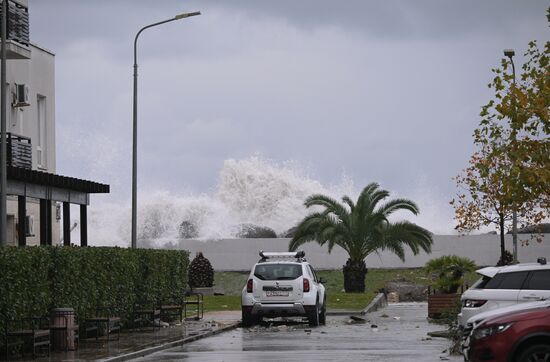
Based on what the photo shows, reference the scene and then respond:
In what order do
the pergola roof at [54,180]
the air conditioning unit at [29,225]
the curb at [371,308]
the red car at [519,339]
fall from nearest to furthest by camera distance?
the red car at [519,339] → the pergola roof at [54,180] → the air conditioning unit at [29,225] → the curb at [371,308]

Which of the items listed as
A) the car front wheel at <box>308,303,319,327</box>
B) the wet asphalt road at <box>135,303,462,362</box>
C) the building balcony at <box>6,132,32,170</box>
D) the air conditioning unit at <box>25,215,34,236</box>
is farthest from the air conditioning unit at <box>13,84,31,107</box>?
the car front wheel at <box>308,303,319,327</box>

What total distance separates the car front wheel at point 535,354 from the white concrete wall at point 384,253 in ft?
186

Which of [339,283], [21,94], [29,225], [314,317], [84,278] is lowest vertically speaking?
[314,317]

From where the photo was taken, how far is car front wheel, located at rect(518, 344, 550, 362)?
1622 cm

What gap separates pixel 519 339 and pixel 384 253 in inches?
2282

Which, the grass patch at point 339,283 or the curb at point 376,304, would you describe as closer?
the curb at point 376,304

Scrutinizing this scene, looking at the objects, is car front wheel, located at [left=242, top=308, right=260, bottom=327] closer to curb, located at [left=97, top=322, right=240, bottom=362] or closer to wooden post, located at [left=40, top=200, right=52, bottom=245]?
curb, located at [left=97, top=322, right=240, bottom=362]

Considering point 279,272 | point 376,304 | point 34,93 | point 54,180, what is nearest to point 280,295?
point 279,272

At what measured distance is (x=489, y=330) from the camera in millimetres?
16562

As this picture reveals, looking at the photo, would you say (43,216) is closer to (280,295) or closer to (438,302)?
(280,295)

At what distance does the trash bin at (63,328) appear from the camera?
2455 cm

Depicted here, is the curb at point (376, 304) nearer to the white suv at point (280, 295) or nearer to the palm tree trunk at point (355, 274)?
the white suv at point (280, 295)

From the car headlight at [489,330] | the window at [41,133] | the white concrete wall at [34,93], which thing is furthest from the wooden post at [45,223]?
the car headlight at [489,330]

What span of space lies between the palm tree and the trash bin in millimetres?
33863
